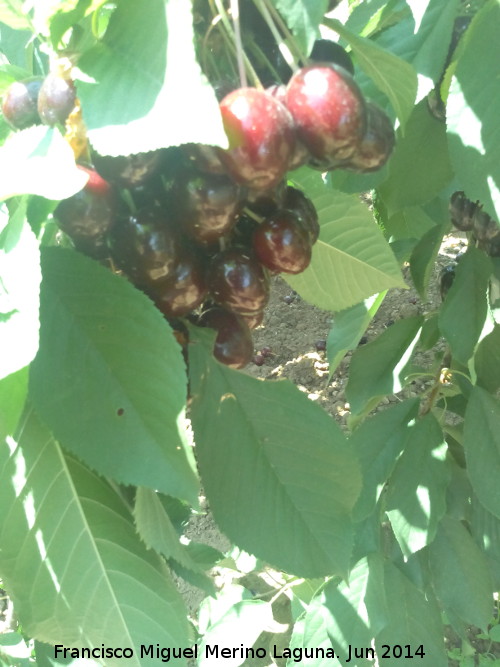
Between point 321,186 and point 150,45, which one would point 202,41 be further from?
point 321,186

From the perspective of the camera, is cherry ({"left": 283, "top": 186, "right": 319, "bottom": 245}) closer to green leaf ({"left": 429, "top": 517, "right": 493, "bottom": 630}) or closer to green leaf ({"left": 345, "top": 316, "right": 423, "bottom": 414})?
green leaf ({"left": 345, "top": 316, "right": 423, "bottom": 414})

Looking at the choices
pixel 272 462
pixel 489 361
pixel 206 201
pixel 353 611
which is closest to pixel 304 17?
pixel 206 201

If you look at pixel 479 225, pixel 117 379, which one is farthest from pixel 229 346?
pixel 479 225

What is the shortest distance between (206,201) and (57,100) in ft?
0.45

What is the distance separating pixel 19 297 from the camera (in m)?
0.44

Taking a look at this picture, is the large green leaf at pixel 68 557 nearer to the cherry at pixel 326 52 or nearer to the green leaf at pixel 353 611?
the cherry at pixel 326 52

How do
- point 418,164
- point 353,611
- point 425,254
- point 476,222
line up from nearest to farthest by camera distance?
point 418,164 < point 476,222 < point 425,254 < point 353,611

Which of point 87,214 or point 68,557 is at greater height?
point 87,214

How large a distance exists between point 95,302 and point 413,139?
55 cm

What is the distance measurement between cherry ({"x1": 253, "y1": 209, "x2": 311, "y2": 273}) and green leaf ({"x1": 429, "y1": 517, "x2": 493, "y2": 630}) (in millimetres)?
958

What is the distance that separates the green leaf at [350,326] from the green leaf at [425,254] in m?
0.08

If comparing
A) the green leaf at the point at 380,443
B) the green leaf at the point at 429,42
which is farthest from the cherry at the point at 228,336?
the green leaf at the point at 380,443

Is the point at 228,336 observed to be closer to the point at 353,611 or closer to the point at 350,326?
the point at 350,326

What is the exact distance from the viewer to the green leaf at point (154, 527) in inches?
22.2
